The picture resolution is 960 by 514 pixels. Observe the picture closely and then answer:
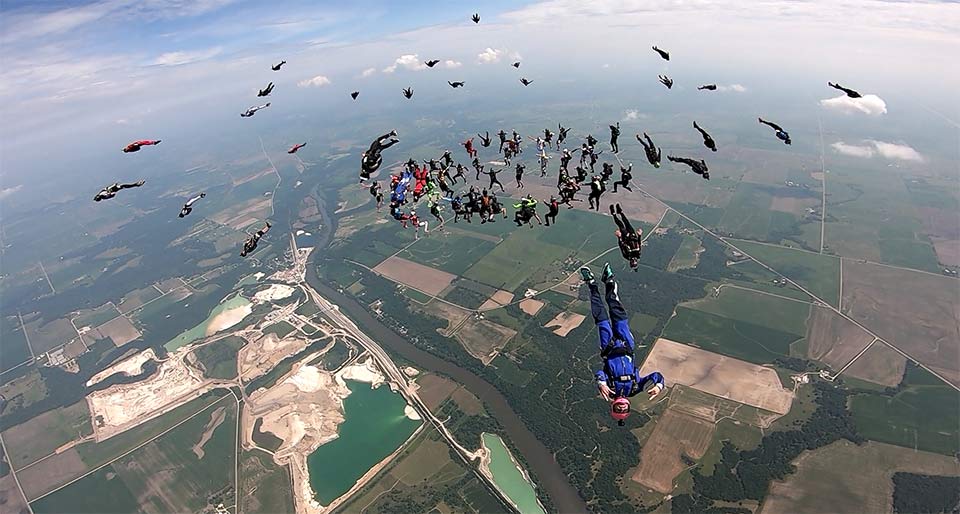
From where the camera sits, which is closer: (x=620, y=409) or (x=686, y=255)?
(x=620, y=409)

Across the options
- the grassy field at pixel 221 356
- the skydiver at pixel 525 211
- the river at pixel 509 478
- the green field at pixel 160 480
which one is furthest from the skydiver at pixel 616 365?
the grassy field at pixel 221 356

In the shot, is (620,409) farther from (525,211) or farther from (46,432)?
(46,432)

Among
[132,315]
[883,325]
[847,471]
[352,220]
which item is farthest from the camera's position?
[352,220]

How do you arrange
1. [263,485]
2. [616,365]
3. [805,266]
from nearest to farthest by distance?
[616,365] < [263,485] < [805,266]

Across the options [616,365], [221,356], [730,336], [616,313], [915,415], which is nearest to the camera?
[616,365]

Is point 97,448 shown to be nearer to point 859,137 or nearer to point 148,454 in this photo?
point 148,454

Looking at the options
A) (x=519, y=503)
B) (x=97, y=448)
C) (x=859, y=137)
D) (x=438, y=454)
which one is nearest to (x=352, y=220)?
(x=97, y=448)

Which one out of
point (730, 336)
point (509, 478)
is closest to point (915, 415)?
point (730, 336)
